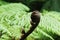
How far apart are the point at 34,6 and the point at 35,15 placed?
1579mm

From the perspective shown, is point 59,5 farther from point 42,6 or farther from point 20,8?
point 20,8

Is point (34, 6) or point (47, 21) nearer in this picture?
point (47, 21)

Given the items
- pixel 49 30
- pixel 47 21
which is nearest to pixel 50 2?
pixel 47 21

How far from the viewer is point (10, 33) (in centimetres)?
118

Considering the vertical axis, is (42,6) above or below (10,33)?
below

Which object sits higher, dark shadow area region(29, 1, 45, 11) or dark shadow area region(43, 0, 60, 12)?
dark shadow area region(43, 0, 60, 12)

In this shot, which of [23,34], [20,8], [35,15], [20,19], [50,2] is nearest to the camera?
[35,15]

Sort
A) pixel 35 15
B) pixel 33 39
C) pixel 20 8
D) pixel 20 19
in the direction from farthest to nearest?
pixel 20 8, pixel 20 19, pixel 33 39, pixel 35 15

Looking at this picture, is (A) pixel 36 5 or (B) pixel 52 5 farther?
(A) pixel 36 5

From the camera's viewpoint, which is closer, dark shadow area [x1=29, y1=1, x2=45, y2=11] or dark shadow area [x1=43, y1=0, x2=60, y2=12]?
dark shadow area [x1=43, y1=0, x2=60, y2=12]

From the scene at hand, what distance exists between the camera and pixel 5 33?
1.18m

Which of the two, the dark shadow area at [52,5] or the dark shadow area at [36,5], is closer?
the dark shadow area at [52,5]

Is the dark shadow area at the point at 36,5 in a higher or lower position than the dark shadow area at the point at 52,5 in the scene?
lower

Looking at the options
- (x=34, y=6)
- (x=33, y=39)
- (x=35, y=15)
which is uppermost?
(x=35, y=15)
